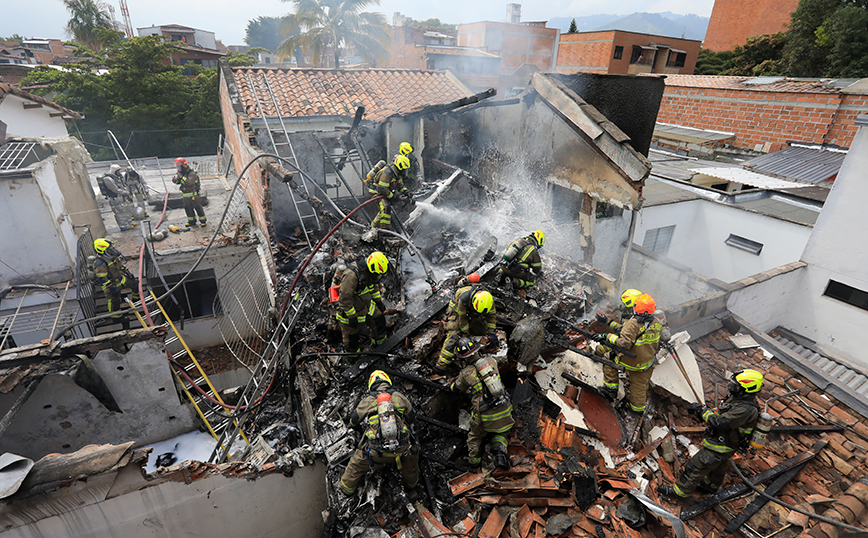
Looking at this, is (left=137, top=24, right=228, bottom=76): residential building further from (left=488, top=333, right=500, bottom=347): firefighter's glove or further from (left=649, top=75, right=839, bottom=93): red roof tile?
(left=488, top=333, right=500, bottom=347): firefighter's glove

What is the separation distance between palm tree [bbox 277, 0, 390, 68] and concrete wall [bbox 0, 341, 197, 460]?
21.6 m

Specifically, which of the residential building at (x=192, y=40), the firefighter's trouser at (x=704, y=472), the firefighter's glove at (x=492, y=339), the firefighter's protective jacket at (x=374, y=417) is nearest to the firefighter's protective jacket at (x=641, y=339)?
the firefighter's trouser at (x=704, y=472)

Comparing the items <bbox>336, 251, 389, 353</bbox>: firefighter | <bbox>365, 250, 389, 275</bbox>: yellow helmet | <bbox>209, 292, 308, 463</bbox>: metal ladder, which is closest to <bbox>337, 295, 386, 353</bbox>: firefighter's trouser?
<bbox>336, 251, 389, 353</bbox>: firefighter

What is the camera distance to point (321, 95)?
37.3 feet

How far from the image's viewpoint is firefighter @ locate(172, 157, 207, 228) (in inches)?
392

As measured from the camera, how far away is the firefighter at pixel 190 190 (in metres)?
9.95

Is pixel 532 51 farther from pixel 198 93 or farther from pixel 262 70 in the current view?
pixel 262 70

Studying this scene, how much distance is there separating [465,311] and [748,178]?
12580mm

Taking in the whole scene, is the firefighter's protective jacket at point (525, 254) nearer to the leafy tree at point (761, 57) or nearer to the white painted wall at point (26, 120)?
the white painted wall at point (26, 120)

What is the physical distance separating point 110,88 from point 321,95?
1564 centimetres

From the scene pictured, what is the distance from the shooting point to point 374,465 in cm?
447

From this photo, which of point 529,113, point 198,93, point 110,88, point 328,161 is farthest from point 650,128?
point 110,88

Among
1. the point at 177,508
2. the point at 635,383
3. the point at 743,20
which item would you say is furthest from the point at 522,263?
the point at 743,20

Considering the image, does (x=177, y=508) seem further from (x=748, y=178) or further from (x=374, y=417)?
(x=748, y=178)
